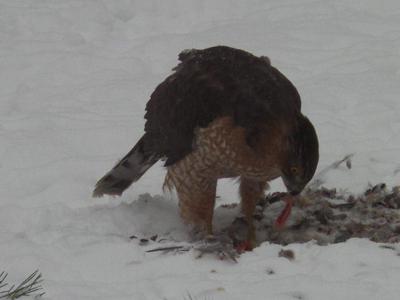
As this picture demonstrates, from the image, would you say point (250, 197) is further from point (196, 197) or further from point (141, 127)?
point (141, 127)

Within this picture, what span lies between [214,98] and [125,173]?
3.83 feet

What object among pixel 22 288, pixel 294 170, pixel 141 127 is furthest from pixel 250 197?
pixel 22 288

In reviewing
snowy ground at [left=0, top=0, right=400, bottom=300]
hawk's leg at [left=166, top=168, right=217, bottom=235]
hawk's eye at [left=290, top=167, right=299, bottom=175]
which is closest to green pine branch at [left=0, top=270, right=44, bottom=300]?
snowy ground at [left=0, top=0, right=400, bottom=300]

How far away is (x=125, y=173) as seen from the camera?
649 centimetres

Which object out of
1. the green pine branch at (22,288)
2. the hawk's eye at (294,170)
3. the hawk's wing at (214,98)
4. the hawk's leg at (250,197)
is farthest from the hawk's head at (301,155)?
the green pine branch at (22,288)

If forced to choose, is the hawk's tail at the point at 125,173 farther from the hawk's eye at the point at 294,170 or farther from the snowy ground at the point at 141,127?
the hawk's eye at the point at 294,170

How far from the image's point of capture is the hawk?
546 centimetres

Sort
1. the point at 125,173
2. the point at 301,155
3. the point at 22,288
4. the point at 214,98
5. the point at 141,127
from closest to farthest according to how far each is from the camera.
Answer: the point at 22,288 → the point at 301,155 → the point at 214,98 → the point at 125,173 → the point at 141,127

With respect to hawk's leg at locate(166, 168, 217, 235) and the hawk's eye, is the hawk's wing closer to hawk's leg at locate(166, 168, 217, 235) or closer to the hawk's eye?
hawk's leg at locate(166, 168, 217, 235)

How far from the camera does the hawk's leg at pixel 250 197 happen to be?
6.08 metres

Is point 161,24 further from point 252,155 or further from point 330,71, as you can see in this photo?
point 252,155

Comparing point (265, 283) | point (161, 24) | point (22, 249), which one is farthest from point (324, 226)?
point (161, 24)

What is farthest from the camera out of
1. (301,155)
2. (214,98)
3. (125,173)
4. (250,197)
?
(125,173)

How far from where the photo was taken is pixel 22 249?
523cm
